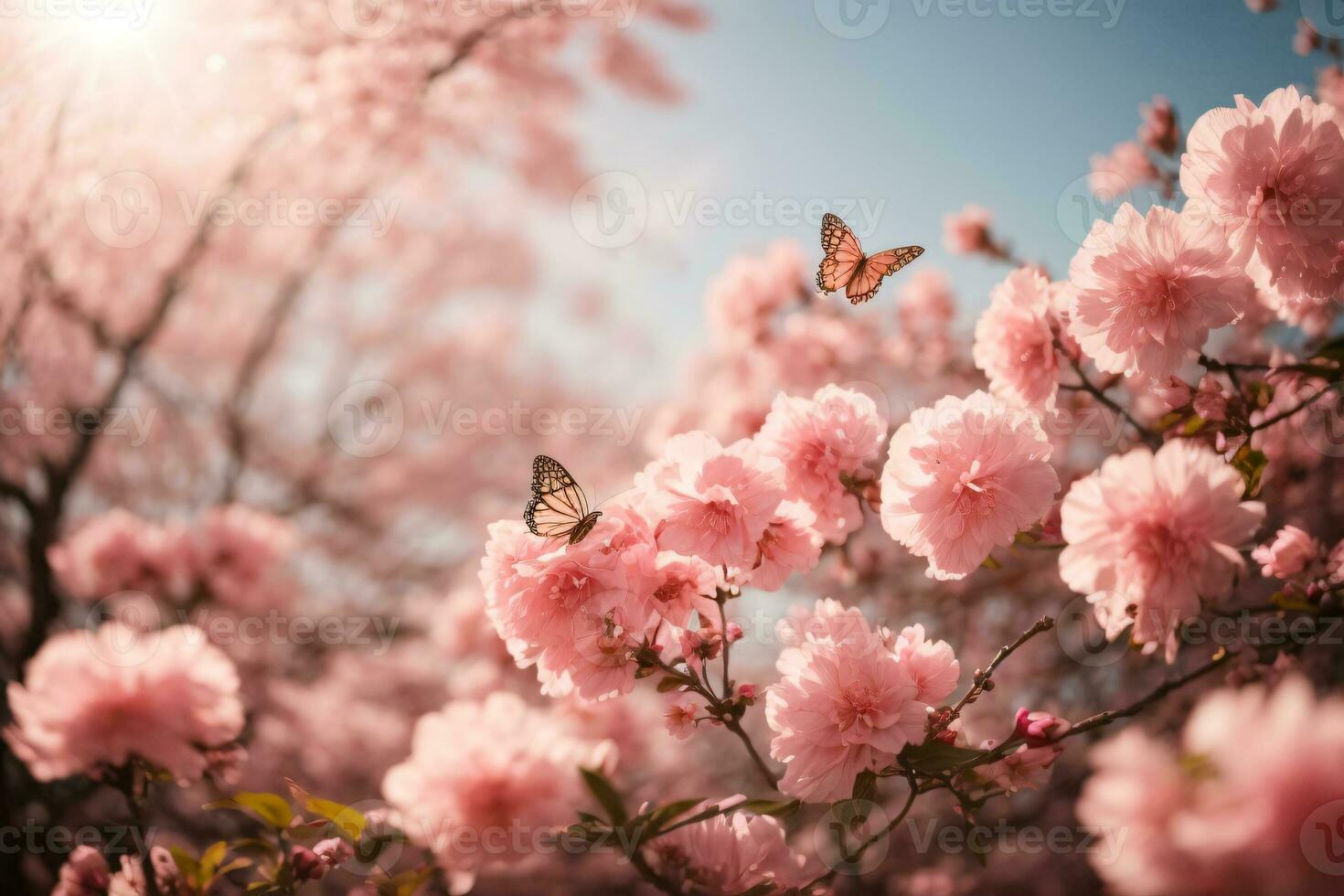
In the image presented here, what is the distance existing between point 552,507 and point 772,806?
1.27ft

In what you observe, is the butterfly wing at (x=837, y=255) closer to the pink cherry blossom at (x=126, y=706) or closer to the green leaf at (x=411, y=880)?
the green leaf at (x=411, y=880)

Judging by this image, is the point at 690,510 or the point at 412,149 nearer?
the point at 690,510

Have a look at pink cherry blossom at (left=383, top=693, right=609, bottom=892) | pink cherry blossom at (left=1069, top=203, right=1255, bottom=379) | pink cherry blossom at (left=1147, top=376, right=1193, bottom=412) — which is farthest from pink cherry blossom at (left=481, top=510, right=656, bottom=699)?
pink cherry blossom at (left=1147, top=376, right=1193, bottom=412)

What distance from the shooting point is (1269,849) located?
0.36m

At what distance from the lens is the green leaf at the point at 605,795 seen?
2.12ft

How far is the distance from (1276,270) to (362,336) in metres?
5.80

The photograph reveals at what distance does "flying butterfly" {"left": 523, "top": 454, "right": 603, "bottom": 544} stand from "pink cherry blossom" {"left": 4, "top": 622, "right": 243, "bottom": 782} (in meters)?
0.73

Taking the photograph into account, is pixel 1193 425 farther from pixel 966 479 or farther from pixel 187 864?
pixel 187 864

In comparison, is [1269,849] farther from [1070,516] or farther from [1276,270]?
[1276,270]

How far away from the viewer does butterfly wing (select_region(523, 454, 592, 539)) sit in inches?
26.1

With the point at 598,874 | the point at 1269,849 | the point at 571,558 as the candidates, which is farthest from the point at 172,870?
the point at 598,874

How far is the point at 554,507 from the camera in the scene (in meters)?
0.67

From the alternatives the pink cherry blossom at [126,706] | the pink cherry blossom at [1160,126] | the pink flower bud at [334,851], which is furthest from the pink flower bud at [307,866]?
the pink cherry blossom at [1160,126]

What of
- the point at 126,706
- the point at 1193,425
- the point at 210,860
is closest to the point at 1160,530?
the point at 1193,425
